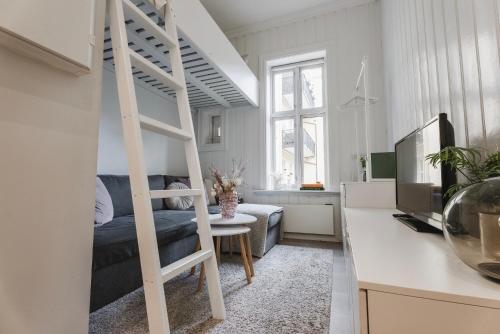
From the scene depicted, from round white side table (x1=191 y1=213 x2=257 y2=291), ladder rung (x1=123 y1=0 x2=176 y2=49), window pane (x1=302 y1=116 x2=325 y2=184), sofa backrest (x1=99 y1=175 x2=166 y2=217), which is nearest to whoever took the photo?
ladder rung (x1=123 y1=0 x2=176 y2=49)

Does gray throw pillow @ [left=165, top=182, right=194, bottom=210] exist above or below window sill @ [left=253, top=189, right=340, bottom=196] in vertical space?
below

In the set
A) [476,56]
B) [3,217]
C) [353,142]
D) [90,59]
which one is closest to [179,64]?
[90,59]

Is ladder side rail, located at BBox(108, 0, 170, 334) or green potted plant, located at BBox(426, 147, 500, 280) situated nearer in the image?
green potted plant, located at BBox(426, 147, 500, 280)

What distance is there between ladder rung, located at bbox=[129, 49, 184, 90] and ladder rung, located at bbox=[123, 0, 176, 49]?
0.78 feet

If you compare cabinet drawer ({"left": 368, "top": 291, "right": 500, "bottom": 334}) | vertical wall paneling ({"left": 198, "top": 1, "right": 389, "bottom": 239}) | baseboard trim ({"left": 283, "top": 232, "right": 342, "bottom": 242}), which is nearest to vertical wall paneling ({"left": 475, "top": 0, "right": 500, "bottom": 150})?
cabinet drawer ({"left": 368, "top": 291, "right": 500, "bottom": 334})

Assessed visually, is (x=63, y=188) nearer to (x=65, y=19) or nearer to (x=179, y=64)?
(x=65, y=19)

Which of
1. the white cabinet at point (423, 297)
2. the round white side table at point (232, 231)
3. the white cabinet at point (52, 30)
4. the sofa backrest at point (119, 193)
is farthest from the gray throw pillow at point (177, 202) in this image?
the white cabinet at point (423, 297)

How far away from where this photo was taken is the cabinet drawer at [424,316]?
477 millimetres

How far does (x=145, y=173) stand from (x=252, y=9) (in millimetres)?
3500

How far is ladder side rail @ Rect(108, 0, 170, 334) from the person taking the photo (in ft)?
3.20

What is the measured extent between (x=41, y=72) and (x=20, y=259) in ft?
1.97

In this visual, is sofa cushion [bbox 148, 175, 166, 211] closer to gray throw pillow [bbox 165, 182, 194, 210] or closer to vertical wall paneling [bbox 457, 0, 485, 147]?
gray throw pillow [bbox 165, 182, 194, 210]

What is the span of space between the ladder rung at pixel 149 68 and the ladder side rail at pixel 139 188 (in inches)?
2.1

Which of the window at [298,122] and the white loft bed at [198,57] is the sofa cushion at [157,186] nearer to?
the white loft bed at [198,57]
